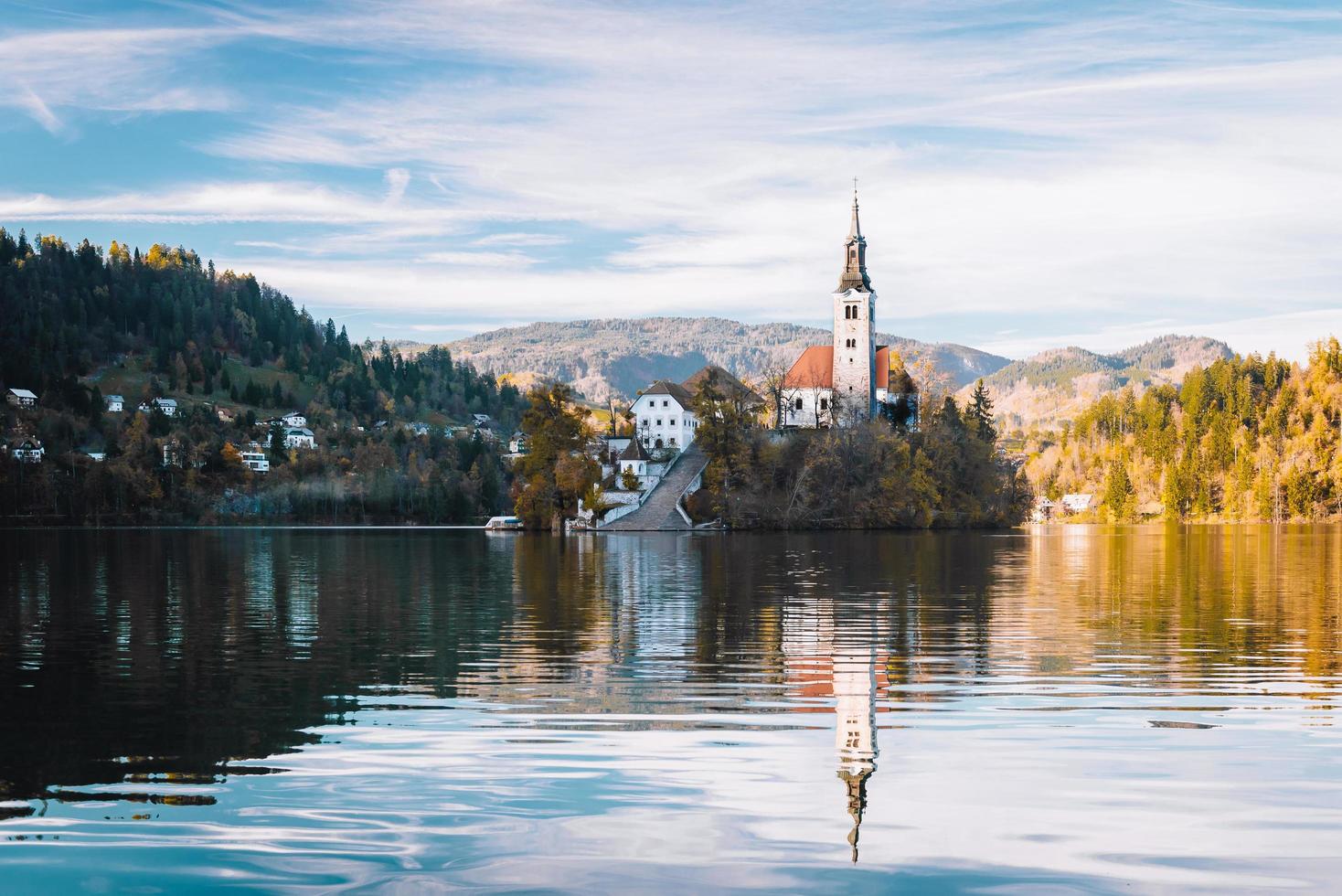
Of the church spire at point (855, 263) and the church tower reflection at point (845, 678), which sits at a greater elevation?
the church spire at point (855, 263)

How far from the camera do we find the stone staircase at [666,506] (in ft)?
394

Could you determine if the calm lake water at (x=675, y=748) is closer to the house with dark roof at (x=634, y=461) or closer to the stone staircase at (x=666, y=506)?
the stone staircase at (x=666, y=506)

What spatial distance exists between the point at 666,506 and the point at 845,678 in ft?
334

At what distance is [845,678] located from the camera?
72.4ft

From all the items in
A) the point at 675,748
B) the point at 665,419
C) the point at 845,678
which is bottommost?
the point at 845,678

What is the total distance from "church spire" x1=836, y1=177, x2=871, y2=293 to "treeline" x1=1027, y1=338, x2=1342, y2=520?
73.2 meters

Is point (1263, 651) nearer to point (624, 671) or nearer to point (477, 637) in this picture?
point (624, 671)

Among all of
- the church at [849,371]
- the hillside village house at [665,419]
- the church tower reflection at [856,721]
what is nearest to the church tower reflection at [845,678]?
the church tower reflection at [856,721]

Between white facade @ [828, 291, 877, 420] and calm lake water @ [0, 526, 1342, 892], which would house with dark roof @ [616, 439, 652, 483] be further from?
calm lake water @ [0, 526, 1342, 892]

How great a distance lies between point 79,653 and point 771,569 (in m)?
35.6

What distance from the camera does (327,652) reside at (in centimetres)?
2641

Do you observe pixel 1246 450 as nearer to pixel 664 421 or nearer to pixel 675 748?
pixel 664 421

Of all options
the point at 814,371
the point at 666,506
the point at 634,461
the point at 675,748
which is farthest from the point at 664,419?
the point at 675,748

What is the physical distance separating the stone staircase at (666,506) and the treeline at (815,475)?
8.07 feet
